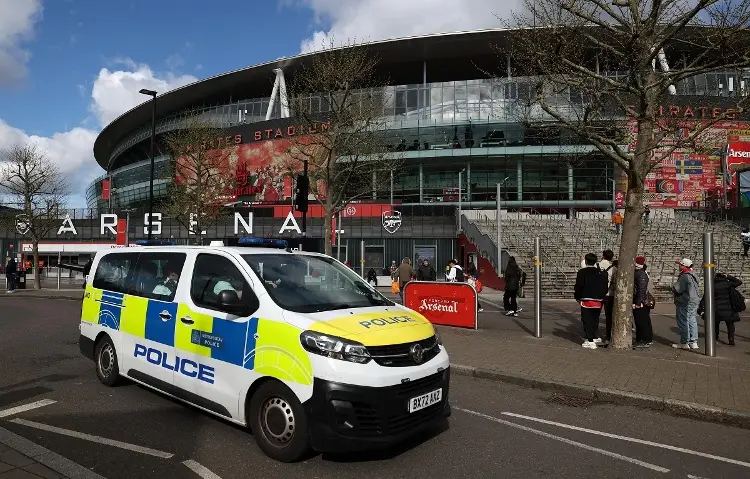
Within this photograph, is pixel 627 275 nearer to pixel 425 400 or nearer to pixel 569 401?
pixel 569 401

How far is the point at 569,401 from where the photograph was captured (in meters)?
6.22

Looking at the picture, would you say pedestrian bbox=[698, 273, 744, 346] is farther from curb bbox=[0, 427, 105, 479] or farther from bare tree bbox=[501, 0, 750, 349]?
curb bbox=[0, 427, 105, 479]

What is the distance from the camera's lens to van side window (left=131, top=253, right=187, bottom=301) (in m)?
5.34

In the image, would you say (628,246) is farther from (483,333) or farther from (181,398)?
(181,398)

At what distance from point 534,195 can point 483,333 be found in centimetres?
3856

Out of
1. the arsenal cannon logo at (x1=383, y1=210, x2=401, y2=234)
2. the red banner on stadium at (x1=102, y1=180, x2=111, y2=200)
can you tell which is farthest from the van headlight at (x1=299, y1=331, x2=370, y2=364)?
the red banner on stadium at (x1=102, y1=180, x2=111, y2=200)

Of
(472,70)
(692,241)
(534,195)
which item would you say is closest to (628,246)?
(692,241)

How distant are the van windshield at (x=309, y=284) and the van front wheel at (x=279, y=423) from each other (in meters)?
0.70

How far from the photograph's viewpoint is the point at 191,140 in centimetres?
3116

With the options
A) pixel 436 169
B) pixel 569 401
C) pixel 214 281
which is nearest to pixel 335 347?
pixel 214 281

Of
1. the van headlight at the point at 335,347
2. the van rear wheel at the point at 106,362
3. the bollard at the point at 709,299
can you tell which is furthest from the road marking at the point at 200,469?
the bollard at the point at 709,299

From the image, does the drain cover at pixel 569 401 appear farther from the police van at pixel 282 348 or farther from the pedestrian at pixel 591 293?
the pedestrian at pixel 591 293

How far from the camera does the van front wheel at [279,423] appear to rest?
3.93 meters

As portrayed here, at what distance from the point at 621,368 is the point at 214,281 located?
6.05 m
